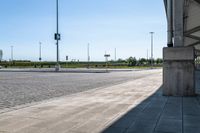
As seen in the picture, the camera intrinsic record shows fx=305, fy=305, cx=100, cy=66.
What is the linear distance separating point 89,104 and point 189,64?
16.7 ft

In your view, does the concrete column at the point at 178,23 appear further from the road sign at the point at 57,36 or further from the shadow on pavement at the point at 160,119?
the road sign at the point at 57,36

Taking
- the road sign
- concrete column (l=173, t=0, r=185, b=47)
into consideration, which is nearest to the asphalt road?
concrete column (l=173, t=0, r=185, b=47)

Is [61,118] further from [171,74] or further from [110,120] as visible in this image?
[171,74]

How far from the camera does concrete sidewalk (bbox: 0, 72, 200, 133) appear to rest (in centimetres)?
683

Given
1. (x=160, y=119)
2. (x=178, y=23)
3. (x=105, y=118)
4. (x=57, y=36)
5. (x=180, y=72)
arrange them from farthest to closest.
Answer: (x=57, y=36) → (x=178, y=23) → (x=180, y=72) → (x=105, y=118) → (x=160, y=119)

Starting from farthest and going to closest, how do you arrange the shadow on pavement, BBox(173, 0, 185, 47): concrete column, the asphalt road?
BBox(173, 0, 185, 47): concrete column, the asphalt road, the shadow on pavement

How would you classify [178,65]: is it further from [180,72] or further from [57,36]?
[57,36]

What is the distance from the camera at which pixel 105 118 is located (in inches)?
317

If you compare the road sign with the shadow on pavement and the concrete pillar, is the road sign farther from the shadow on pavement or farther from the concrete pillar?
the shadow on pavement

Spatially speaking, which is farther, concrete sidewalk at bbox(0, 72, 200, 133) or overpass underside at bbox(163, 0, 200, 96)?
overpass underside at bbox(163, 0, 200, 96)

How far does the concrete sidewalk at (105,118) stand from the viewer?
→ 6828mm

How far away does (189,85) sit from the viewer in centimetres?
1301

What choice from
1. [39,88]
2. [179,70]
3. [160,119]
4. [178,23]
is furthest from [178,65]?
[39,88]

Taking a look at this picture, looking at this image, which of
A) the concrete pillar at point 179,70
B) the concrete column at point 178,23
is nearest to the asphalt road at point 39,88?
the concrete pillar at point 179,70
